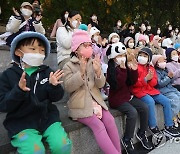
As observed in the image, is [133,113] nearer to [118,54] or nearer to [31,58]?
[118,54]

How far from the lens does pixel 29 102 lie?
278cm

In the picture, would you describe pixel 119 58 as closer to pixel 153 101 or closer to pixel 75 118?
pixel 153 101

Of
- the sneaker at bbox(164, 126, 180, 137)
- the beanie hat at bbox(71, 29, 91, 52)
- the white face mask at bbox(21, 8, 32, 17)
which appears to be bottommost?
the sneaker at bbox(164, 126, 180, 137)

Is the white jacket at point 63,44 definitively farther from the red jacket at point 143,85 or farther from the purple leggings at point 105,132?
the purple leggings at point 105,132

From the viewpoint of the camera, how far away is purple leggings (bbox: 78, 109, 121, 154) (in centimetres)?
332

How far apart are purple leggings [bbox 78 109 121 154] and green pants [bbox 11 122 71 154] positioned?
1.94 ft

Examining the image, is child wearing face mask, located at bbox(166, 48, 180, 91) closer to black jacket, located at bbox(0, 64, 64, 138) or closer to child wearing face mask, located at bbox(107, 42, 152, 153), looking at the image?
child wearing face mask, located at bbox(107, 42, 152, 153)

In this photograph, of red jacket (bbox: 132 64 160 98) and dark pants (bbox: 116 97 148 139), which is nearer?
dark pants (bbox: 116 97 148 139)

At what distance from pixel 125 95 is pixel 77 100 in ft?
2.97

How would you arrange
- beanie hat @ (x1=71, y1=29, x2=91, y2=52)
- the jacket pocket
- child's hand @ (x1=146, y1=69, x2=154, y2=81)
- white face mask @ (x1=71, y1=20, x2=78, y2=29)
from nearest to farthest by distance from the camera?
the jacket pocket, beanie hat @ (x1=71, y1=29, x2=91, y2=52), child's hand @ (x1=146, y1=69, x2=154, y2=81), white face mask @ (x1=71, y1=20, x2=78, y2=29)

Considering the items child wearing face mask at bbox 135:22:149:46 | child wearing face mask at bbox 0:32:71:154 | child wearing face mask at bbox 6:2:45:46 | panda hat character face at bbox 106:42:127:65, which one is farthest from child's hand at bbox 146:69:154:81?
child wearing face mask at bbox 135:22:149:46

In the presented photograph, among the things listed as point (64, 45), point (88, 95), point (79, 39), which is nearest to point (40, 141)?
point (88, 95)

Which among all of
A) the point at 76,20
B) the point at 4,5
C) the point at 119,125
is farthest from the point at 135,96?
the point at 4,5

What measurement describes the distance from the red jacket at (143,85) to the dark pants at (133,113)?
207mm
